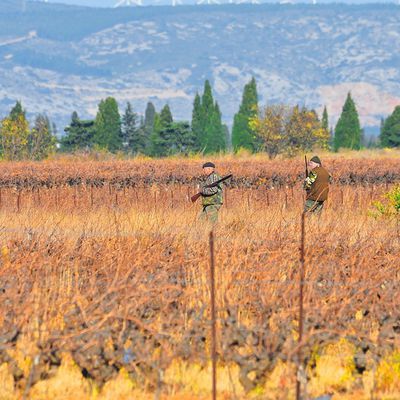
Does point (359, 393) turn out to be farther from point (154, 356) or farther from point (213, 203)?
point (213, 203)

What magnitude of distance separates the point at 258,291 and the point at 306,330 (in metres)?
1.47

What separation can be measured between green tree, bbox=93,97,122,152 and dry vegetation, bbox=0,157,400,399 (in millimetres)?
64400

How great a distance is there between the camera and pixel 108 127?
80.9 meters

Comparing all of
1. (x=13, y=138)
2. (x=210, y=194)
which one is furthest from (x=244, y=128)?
(x=210, y=194)

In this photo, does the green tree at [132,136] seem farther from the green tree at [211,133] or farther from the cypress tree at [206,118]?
the green tree at [211,133]

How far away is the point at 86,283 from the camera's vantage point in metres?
12.4

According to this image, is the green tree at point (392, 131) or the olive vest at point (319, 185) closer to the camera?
the olive vest at point (319, 185)

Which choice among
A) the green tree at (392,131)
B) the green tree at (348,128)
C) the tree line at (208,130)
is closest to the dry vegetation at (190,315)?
the tree line at (208,130)

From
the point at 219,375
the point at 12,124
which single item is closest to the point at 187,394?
the point at 219,375

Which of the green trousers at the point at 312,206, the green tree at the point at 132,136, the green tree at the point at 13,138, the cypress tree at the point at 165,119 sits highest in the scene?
→ the green trousers at the point at 312,206

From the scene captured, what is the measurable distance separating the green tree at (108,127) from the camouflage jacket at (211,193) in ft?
198

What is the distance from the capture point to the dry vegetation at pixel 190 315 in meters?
9.80

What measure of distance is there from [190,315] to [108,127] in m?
70.3

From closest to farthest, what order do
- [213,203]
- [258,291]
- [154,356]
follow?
[154,356] → [258,291] → [213,203]
